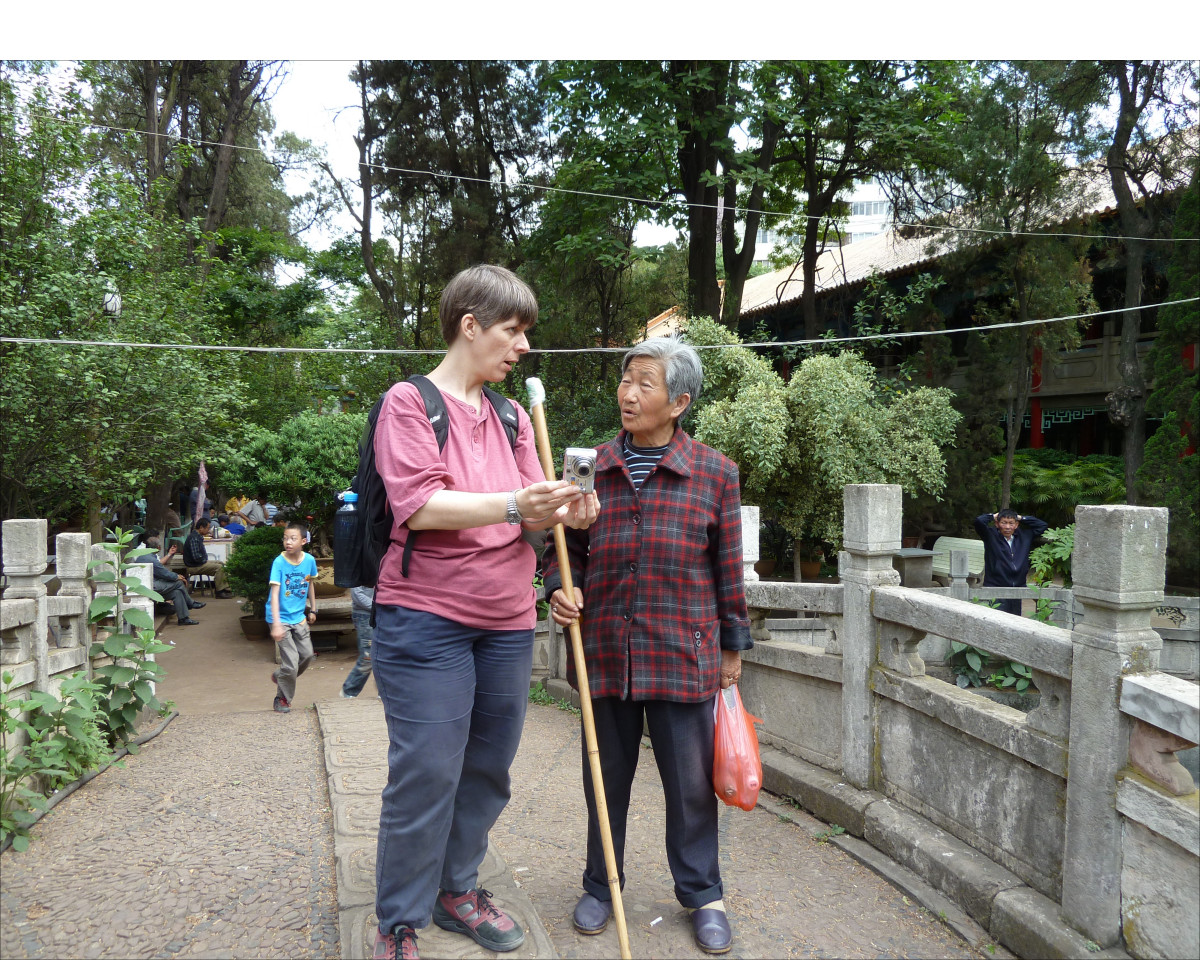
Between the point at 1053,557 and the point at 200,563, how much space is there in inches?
511

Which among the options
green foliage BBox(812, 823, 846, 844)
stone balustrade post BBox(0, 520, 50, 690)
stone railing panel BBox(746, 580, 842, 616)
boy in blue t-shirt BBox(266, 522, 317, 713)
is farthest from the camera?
boy in blue t-shirt BBox(266, 522, 317, 713)

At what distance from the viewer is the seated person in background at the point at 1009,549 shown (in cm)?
816

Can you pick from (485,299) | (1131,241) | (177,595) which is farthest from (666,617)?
(1131,241)

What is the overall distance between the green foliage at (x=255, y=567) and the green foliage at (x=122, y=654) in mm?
6122

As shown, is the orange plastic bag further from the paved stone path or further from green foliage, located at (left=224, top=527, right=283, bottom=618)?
green foliage, located at (left=224, top=527, right=283, bottom=618)

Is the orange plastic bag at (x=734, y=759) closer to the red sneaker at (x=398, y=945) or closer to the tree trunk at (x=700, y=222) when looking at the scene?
the red sneaker at (x=398, y=945)

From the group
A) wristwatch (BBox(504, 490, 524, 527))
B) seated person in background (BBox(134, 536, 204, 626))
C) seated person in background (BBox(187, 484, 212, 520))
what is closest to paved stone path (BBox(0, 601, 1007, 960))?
wristwatch (BBox(504, 490, 524, 527))

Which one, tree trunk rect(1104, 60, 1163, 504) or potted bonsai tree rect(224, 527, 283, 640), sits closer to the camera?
potted bonsai tree rect(224, 527, 283, 640)

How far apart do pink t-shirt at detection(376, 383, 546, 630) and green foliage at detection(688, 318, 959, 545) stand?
27.9ft

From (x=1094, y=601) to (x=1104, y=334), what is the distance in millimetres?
14617

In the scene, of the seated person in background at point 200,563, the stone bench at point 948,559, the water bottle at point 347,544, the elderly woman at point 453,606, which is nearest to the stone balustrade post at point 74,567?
the water bottle at point 347,544

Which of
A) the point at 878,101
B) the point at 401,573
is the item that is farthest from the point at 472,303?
the point at 878,101

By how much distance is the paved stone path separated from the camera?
2.64 meters

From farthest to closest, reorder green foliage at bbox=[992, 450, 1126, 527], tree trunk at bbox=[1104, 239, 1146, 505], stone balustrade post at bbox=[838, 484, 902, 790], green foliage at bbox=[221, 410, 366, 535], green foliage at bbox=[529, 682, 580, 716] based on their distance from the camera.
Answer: green foliage at bbox=[992, 450, 1126, 527], tree trunk at bbox=[1104, 239, 1146, 505], green foliage at bbox=[221, 410, 366, 535], green foliage at bbox=[529, 682, 580, 716], stone balustrade post at bbox=[838, 484, 902, 790]
